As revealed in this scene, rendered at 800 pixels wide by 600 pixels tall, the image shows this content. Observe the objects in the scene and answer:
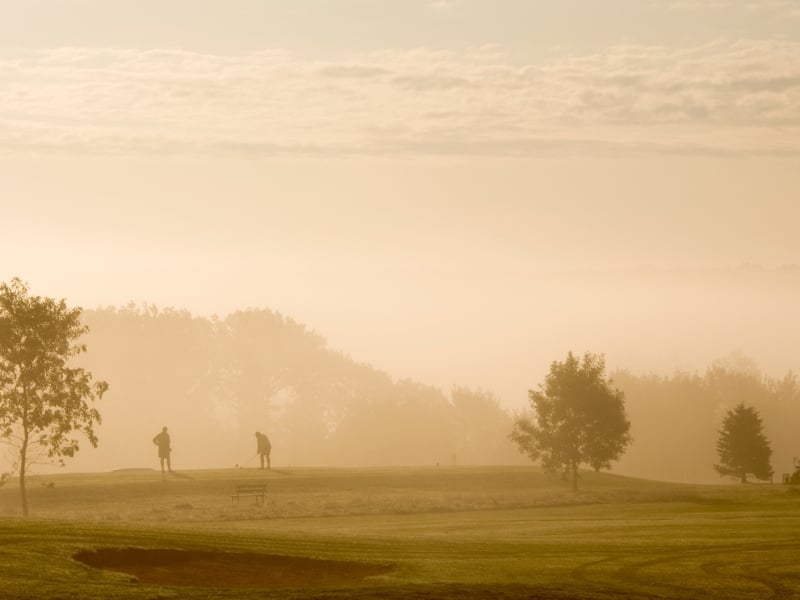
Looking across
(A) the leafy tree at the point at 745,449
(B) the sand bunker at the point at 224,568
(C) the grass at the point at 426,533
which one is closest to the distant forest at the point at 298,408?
(A) the leafy tree at the point at 745,449

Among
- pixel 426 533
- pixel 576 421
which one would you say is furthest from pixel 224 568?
pixel 576 421

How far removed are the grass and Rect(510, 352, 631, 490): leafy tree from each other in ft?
9.25

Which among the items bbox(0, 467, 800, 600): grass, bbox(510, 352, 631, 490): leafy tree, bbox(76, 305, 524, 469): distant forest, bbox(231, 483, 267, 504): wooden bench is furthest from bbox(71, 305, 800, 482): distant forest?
bbox(231, 483, 267, 504): wooden bench

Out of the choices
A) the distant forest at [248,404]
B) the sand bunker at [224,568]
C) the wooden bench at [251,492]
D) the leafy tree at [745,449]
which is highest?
the distant forest at [248,404]

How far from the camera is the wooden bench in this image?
222 ft

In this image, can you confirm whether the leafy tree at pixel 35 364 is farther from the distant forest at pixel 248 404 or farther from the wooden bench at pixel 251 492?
the distant forest at pixel 248 404

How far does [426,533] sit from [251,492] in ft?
→ 65.0

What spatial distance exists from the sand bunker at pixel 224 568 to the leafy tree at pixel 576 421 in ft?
173

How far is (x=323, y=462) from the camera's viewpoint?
539ft

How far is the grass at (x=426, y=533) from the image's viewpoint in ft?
101

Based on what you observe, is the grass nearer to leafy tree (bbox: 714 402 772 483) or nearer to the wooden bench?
the wooden bench

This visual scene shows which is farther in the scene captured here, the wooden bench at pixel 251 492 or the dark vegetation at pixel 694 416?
the dark vegetation at pixel 694 416

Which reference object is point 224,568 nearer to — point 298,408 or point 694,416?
point 298,408

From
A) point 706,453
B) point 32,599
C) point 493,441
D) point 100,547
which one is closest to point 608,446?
point 100,547
